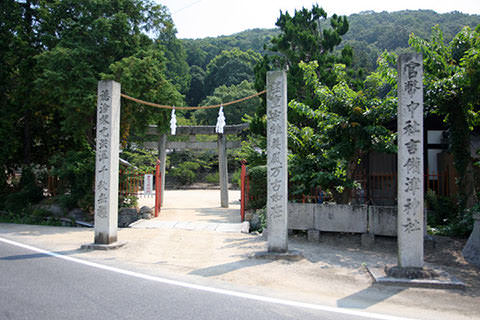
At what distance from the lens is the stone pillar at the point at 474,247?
7.19 meters

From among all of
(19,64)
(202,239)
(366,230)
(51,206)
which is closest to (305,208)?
(366,230)

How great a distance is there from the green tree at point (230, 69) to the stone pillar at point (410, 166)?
154ft

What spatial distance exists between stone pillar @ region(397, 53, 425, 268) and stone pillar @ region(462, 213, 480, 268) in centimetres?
197

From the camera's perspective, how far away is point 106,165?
8742mm

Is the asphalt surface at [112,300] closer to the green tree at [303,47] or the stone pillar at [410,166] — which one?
the stone pillar at [410,166]

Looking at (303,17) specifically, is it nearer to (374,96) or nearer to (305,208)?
(374,96)

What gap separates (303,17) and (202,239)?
1056 centimetres

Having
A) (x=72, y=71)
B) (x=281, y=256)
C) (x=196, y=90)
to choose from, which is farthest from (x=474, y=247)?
(x=196, y=90)

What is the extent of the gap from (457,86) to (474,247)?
362 cm

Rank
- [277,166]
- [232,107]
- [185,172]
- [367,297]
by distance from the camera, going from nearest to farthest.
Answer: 1. [367,297]
2. [277,166]
3. [185,172]
4. [232,107]

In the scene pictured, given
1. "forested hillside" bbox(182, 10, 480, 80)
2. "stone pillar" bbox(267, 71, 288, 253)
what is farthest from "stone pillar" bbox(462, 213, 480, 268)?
"forested hillside" bbox(182, 10, 480, 80)

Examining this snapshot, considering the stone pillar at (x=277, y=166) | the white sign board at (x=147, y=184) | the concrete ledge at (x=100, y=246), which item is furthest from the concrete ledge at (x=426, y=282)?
the white sign board at (x=147, y=184)

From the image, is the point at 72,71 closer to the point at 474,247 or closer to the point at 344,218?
the point at 344,218

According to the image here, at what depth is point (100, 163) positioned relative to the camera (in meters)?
8.82
